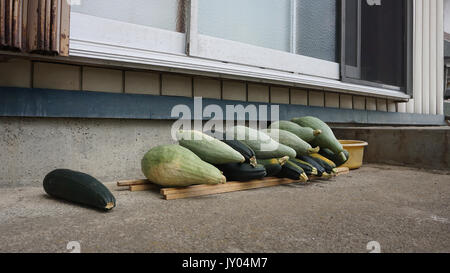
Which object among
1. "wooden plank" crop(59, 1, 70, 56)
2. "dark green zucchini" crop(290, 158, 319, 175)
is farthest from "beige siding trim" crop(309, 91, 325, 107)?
"wooden plank" crop(59, 1, 70, 56)

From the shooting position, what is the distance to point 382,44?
3.48 m

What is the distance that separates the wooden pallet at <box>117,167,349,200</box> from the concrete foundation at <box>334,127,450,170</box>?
3.80ft

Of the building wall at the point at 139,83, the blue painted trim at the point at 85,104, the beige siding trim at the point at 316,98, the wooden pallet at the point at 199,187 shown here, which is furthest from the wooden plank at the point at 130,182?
the beige siding trim at the point at 316,98

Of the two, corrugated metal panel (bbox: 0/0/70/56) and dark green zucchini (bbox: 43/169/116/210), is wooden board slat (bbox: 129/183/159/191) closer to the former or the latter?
dark green zucchini (bbox: 43/169/116/210)

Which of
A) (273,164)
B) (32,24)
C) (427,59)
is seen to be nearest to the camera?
(32,24)

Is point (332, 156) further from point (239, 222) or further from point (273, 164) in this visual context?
point (239, 222)

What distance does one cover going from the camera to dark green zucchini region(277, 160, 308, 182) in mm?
1608

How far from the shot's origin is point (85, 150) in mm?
1652

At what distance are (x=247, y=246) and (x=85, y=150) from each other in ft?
3.93

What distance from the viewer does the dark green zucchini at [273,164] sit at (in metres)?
1.58

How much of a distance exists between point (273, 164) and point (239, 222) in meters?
0.66

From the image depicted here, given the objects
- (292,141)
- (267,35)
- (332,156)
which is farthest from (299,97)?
(292,141)

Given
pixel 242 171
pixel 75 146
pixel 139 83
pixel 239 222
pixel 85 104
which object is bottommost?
pixel 239 222
